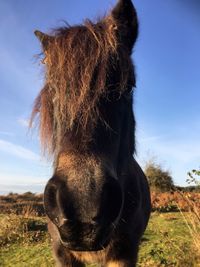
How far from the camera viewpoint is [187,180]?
579 cm

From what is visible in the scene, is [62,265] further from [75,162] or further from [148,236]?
[148,236]

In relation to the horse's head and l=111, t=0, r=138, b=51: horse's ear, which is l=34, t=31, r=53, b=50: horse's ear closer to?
the horse's head

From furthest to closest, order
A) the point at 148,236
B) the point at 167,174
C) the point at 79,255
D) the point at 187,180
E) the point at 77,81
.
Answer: the point at 167,174 → the point at 148,236 → the point at 187,180 → the point at 79,255 → the point at 77,81

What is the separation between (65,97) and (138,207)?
163 centimetres

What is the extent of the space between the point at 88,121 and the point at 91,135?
0.13 m

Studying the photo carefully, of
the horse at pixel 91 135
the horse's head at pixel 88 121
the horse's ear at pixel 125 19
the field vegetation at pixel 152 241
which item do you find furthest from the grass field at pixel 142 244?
the horse's ear at pixel 125 19

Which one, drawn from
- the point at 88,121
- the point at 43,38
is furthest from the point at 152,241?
the point at 88,121

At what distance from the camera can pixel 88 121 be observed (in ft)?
8.95

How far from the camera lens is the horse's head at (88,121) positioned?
232 centimetres

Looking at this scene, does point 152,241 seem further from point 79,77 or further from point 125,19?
point 79,77

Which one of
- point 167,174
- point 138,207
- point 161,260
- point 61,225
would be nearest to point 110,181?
point 61,225

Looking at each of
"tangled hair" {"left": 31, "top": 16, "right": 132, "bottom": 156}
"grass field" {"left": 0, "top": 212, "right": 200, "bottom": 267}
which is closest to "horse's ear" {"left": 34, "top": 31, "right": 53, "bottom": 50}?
"tangled hair" {"left": 31, "top": 16, "right": 132, "bottom": 156}

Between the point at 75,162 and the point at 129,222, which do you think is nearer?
the point at 75,162

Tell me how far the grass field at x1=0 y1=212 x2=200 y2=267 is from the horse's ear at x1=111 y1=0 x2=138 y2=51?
332cm
